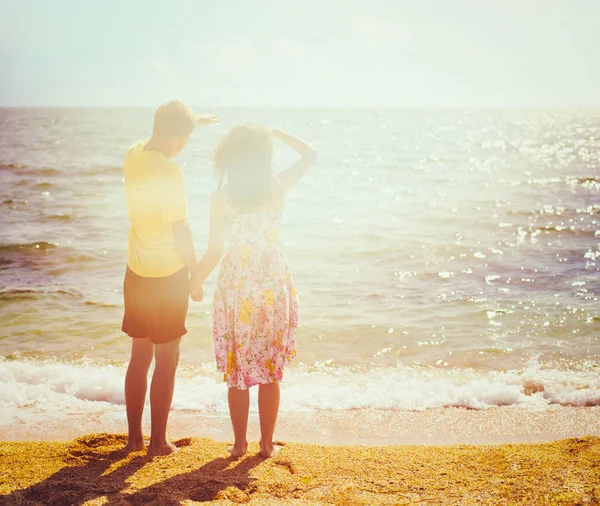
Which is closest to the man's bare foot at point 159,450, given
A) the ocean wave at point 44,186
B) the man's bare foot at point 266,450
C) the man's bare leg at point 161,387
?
the man's bare leg at point 161,387

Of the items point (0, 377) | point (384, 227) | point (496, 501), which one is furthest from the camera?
point (384, 227)

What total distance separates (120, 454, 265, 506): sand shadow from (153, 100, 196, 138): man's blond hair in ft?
6.40

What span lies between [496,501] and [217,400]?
267 cm

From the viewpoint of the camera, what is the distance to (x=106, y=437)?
407 cm

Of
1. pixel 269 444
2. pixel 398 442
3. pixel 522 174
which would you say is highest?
pixel 522 174

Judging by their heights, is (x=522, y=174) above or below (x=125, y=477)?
above

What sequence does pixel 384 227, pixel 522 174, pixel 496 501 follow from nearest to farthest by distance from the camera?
pixel 496 501
pixel 384 227
pixel 522 174

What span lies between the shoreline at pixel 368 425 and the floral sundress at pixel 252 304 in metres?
1.10

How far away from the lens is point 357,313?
816 centimetres

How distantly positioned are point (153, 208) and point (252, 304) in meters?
0.79

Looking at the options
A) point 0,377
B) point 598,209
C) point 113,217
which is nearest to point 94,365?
point 0,377

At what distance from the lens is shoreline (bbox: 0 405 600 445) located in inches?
181

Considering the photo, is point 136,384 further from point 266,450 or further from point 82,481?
point 266,450

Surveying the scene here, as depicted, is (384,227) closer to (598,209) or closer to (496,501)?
(598,209)
